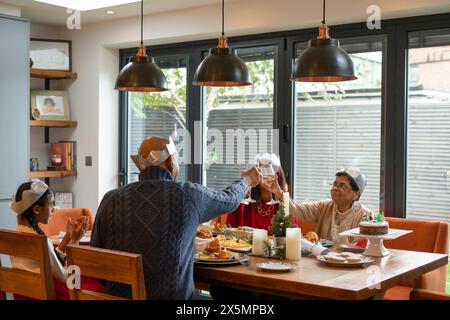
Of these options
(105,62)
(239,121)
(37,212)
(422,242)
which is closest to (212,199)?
(37,212)

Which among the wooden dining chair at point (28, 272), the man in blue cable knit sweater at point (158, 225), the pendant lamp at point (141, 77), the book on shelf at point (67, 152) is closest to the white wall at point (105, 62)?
the book on shelf at point (67, 152)

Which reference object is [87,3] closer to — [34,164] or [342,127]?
[34,164]

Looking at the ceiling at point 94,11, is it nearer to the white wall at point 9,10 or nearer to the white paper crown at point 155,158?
the white wall at point 9,10

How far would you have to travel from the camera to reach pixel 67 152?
6.21 meters

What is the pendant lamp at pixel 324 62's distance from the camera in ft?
9.98

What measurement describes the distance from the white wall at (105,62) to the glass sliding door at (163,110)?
0.56 ft

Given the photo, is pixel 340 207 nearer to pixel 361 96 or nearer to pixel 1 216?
pixel 361 96

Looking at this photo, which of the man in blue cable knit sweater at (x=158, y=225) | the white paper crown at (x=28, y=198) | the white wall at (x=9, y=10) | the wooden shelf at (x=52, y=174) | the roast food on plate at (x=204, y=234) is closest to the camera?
the man in blue cable knit sweater at (x=158, y=225)

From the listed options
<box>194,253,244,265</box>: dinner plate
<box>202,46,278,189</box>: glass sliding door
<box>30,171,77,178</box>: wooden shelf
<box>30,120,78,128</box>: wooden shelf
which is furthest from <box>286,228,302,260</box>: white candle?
<box>30,120,78,128</box>: wooden shelf

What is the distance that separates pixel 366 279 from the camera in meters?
2.73

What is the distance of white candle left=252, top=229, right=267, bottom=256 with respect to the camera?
10.8 ft

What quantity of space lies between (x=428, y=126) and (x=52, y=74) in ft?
11.3

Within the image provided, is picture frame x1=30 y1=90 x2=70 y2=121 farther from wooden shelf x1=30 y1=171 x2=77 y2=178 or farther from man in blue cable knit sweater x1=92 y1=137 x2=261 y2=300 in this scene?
man in blue cable knit sweater x1=92 y1=137 x2=261 y2=300

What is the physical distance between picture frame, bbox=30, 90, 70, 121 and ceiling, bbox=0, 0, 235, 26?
Answer: 2.23ft
